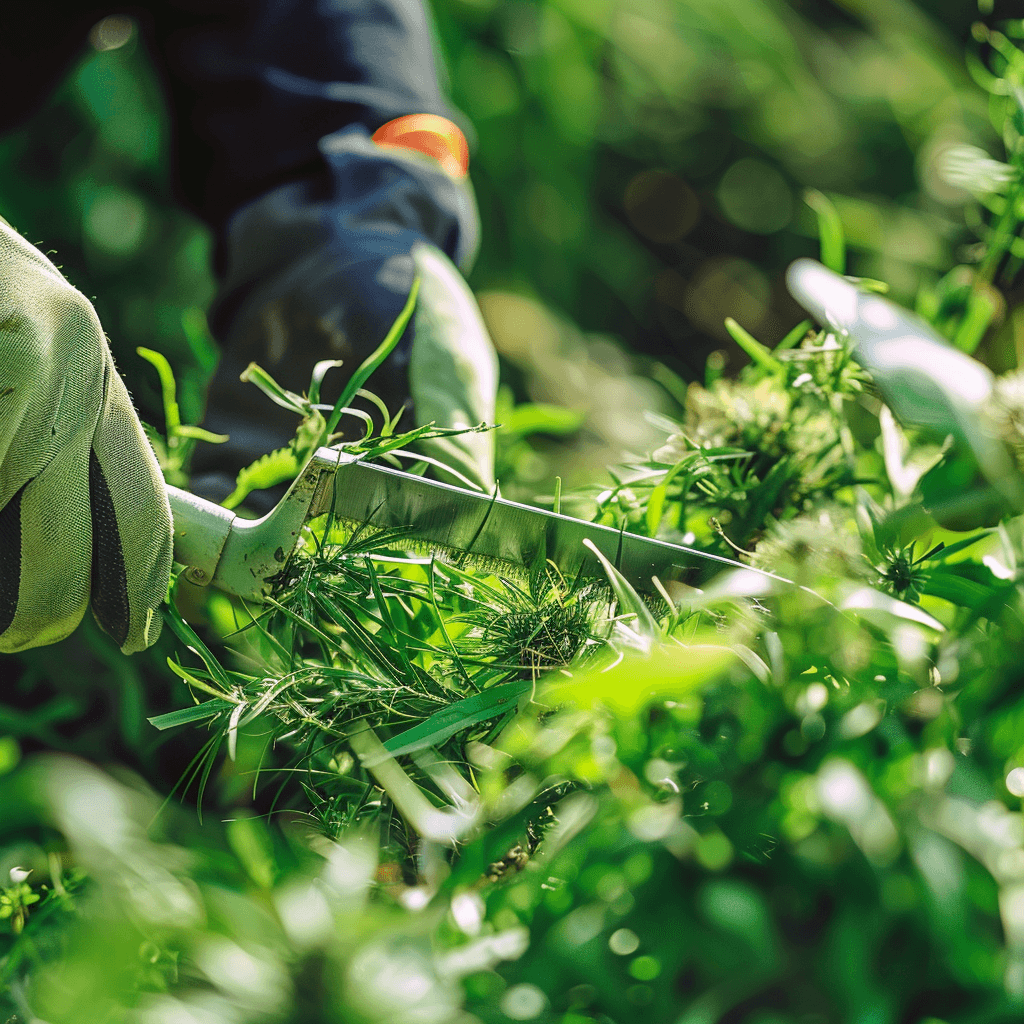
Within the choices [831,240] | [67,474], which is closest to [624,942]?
[67,474]

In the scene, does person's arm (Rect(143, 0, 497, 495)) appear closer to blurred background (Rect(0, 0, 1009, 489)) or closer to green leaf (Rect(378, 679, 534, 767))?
green leaf (Rect(378, 679, 534, 767))

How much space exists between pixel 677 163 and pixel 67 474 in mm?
1251

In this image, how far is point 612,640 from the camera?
0.87 ft

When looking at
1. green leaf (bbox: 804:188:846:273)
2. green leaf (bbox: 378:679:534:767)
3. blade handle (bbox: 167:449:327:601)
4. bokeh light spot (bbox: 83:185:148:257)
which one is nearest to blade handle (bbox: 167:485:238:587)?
blade handle (bbox: 167:449:327:601)

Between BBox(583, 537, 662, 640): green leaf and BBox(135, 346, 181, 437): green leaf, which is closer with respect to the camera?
BBox(583, 537, 662, 640): green leaf

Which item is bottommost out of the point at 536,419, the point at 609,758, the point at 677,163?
the point at 677,163

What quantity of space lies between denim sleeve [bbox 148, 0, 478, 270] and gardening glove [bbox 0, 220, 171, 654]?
0.28 metres

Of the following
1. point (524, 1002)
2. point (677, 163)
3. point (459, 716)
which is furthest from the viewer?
point (677, 163)

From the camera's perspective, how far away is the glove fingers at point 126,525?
0.32 metres

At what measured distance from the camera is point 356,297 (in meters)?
0.46

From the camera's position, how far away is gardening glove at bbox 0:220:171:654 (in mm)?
307

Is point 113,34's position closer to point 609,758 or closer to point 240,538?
point 240,538

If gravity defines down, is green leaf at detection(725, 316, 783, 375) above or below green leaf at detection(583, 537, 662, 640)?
below

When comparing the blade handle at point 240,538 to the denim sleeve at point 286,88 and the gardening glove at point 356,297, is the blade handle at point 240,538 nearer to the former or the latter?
the gardening glove at point 356,297
